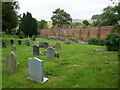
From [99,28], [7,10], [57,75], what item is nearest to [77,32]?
[99,28]

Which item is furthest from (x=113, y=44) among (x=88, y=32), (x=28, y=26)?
(x=28, y=26)

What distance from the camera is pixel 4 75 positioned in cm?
556

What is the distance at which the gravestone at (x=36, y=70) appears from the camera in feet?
15.7

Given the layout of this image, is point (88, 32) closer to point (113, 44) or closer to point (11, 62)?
point (113, 44)

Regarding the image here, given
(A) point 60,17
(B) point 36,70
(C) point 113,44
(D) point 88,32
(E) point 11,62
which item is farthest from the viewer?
(A) point 60,17

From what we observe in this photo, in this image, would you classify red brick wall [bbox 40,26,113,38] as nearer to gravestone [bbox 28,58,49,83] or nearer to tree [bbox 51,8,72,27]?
tree [bbox 51,8,72,27]

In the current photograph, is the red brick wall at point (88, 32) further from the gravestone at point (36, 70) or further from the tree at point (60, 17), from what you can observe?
the gravestone at point (36, 70)

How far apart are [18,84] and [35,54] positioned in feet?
18.4

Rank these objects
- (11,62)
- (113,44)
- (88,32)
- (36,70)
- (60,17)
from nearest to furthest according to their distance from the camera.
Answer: (36,70) → (11,62) → (113,44) → (88,32) → (60,17)

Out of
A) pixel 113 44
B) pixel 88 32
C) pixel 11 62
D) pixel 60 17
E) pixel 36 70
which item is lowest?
pixel 36 70

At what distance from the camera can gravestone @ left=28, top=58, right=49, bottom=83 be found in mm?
4785

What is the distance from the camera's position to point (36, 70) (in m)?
4.95

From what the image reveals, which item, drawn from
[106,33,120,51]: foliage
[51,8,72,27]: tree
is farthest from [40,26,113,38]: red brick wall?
[51,8,72,27]: tree

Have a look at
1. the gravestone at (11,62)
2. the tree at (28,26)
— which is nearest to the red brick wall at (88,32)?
the tree at (28,26)
